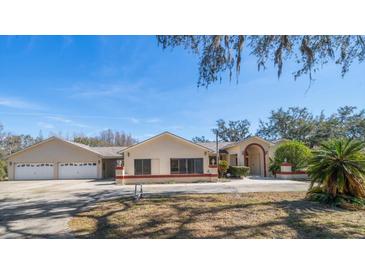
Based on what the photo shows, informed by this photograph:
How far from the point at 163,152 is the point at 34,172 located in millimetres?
13982

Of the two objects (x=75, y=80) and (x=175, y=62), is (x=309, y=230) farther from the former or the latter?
(x=75, y=80)

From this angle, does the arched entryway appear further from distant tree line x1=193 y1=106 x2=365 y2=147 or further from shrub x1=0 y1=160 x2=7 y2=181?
shrub x1=0 y1=160 x2=7 y2=181

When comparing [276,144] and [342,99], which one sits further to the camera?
[276,144]

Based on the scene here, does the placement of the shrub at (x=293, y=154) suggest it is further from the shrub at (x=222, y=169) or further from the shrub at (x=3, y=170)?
the shrub at (x=3, y=170)

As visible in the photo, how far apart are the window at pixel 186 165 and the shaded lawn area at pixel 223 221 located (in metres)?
10.3

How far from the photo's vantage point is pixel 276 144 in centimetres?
2189

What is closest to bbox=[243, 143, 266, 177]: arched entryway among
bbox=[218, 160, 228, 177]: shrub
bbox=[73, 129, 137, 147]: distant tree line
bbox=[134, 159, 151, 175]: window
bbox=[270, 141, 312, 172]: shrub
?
bbox=[270, 141, 312, 172]: shrub

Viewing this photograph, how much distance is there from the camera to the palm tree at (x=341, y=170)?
23.6 ft

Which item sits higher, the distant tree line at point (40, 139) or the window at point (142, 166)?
the distant tree line at point (40, 139)

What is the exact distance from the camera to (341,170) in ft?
23.9

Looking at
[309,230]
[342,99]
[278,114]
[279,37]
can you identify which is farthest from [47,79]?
[278,114]

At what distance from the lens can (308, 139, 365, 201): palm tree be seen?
283 inches

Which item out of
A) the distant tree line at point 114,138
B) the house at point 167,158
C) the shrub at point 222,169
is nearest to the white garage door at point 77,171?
the house at point 167,158
